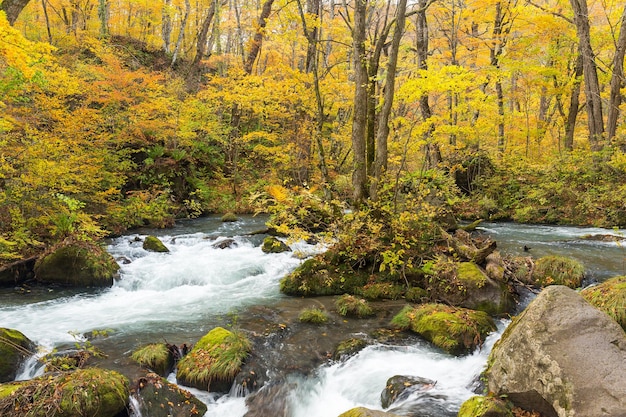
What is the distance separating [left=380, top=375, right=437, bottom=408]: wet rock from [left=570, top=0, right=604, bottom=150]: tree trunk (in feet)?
45.2

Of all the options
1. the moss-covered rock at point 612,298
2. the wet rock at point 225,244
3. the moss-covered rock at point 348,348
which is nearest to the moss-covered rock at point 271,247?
the wet rock at point 225,244

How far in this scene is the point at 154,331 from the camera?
6.83m

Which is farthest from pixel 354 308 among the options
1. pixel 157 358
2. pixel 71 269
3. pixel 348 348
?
pixel 71 269

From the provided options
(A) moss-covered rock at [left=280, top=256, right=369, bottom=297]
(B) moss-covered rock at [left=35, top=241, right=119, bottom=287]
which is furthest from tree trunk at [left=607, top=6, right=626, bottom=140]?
(B) moss-covered rock at [left=35, top=241, right=119, bottom=287]

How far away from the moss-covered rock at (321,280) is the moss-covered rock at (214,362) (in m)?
2.86

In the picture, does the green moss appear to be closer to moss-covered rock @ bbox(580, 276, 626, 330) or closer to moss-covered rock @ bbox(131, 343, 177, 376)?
moss-covered rock @ bbox(580, 276, 626, 330)

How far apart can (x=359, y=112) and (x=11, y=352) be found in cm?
743

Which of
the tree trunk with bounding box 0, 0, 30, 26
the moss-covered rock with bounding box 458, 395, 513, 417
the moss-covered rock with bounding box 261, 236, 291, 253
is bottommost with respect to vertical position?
the moss-covered rock with bounding box 458, 395, 513, 417

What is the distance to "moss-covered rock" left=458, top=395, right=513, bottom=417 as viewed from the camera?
3905 millimetres

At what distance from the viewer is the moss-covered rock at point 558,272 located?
26.7 ft

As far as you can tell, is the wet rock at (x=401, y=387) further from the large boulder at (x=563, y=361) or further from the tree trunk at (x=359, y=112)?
the tree trunk at (x=359, y=112)

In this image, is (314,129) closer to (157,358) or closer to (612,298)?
(157,358)

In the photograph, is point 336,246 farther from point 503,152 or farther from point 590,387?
point 503,152

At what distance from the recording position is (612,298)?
540 centimetres
